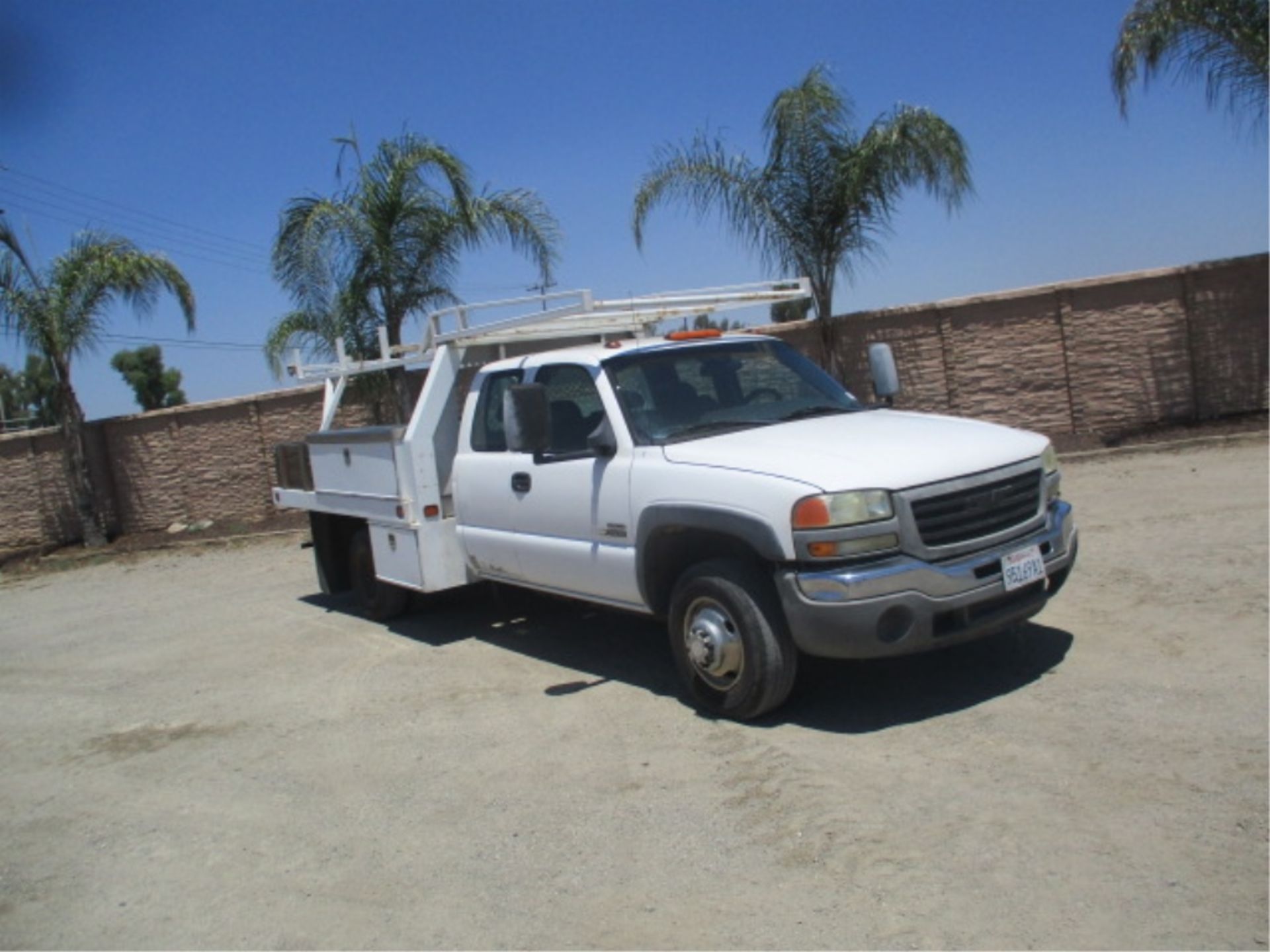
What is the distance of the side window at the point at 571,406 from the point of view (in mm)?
6559

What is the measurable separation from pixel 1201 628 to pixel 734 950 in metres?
4.03

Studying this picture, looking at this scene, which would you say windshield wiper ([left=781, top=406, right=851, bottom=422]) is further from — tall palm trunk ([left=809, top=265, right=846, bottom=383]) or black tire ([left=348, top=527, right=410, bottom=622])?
tall palm trunk ([left=809, top=265, right=846, bottom=383])

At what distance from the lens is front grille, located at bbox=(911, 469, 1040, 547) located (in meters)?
5.20

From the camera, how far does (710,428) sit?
6141 millimetres

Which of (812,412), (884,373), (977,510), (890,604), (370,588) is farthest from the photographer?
(370,588)

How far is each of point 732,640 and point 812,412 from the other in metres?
1.58

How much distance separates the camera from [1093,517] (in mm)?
9766

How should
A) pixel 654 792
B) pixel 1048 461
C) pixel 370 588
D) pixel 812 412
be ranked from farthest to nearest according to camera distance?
pixel 370 588
pixel 812 412
pixel 1048 461
pixel 654 792

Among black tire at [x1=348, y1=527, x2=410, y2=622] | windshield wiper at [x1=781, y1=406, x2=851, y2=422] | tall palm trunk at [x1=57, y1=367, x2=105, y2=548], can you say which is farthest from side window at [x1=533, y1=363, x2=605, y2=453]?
tall palm trunk at [x1=57, y1=367, x2=105, y2=548]

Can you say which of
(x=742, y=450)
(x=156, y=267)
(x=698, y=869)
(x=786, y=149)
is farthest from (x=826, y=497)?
(x=156, y=267)

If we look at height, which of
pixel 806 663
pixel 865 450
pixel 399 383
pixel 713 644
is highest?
pixel 399 383

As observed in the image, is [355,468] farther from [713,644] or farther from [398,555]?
[713,644]

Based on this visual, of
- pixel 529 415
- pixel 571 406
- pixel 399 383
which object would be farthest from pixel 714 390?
pixel 399 383

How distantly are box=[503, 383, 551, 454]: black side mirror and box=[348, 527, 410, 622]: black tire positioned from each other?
2.80m
